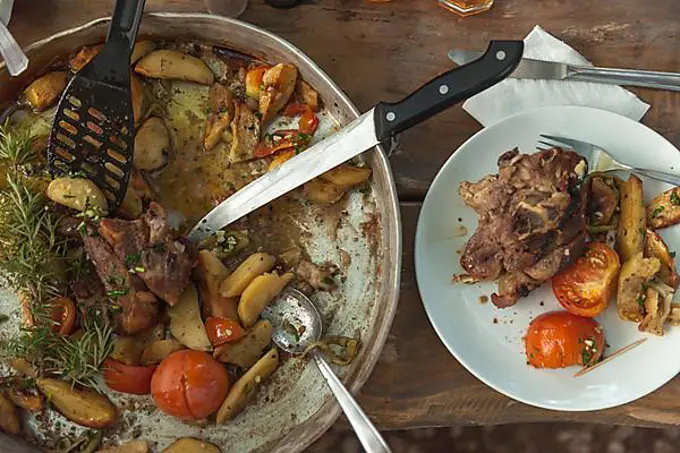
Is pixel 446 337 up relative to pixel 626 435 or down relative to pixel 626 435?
up

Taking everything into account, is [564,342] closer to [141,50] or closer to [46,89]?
[141,50]

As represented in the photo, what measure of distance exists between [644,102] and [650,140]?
5.6 inches

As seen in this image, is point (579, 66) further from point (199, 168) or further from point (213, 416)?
point (213, 416)

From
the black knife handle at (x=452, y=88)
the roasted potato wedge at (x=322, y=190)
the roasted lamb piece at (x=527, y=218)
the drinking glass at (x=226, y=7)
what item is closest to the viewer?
the black knife handle at (x=452, y=88)

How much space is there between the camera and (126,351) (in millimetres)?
1480

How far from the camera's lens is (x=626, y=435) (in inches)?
86.9

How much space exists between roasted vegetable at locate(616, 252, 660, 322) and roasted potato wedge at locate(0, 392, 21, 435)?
117 centimetres

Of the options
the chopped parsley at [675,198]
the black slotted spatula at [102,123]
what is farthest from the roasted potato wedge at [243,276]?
the chopped parsley at [675,198]

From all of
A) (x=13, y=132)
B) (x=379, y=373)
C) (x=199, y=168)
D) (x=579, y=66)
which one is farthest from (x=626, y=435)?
(x=13, y=132)

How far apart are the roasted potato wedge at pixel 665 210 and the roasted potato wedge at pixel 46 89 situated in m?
1.19

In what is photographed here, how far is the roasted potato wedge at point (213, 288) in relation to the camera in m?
1.47

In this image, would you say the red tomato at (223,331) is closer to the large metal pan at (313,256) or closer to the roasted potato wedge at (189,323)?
the roasted potato wedge at (189,323)

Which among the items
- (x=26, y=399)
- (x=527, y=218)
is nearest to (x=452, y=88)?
(x=527, y=218)

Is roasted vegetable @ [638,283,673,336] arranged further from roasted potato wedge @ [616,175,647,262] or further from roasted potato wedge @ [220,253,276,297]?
roasted potato wedge @ [220,253,276,297]
